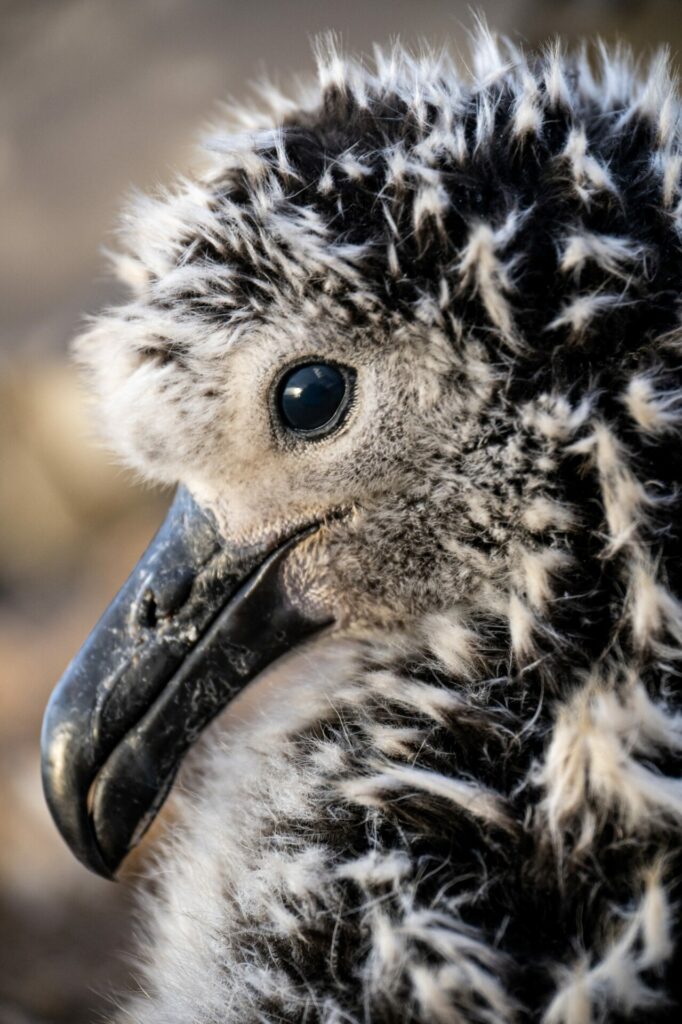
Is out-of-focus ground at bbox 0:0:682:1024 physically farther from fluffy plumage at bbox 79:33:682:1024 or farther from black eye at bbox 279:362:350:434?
black eye at bbox 279:362:350:434

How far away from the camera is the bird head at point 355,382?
99 centimetres

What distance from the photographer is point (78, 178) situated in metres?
3.95

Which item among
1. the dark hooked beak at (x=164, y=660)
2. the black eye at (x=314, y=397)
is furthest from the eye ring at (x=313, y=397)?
the dark hooked beak at (x=164, y=660)

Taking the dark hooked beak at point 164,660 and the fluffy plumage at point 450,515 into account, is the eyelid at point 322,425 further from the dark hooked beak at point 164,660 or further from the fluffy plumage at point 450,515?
the dark hooked beak at point 164,660

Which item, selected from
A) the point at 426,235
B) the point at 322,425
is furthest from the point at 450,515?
the point at 426,235

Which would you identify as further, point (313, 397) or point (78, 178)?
point (78, 178)

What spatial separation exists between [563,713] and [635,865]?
150 mm

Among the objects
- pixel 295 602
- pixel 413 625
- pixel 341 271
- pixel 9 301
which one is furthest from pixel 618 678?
pixel 9 301

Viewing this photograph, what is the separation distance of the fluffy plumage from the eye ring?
21 millimetres

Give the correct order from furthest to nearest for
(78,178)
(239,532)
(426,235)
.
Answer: (78,178) → (239,532) → (426,235)

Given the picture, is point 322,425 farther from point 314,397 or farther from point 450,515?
point 450,515

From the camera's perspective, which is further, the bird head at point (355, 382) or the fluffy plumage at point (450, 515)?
the bird head at point (355, 382)

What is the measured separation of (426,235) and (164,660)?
0.58 meters

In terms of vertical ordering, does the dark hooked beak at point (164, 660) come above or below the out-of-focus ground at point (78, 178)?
below
